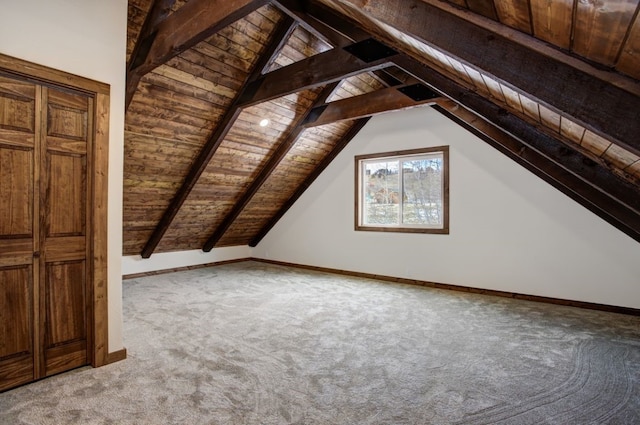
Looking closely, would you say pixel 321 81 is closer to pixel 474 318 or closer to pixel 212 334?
pixel 212 334

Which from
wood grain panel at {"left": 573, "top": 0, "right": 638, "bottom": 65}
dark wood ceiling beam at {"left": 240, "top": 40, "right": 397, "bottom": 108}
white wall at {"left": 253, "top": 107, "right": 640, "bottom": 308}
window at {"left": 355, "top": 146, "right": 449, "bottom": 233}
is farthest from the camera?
window at {"left": 355, "top": 146, "right": 449, "bottom": 233}

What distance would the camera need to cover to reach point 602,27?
2.67ft

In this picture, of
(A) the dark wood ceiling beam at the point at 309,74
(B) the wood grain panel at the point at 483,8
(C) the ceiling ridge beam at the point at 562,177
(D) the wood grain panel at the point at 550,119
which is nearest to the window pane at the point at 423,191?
(C) the ceiling ridge beam at the point at 562,177

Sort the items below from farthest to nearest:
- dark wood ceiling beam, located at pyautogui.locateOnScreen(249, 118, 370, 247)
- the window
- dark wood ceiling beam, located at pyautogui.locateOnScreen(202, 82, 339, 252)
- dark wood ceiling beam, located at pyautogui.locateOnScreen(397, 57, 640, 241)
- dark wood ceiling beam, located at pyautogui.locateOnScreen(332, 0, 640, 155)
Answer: dark wood ceiling beam, located at pyautogui.locateOnScreen(249, 118, 370, 247) < the window < dark wood ceiling beam, located at pyautogui.locateOnScreen(202, 82, 339, 252) < dark wood ceiling beam, located at pyautogui.locateOnScreen(397, 57, 640, 241) < dark wood ceiling beam, located at pyautogui.locateOnScreen(332, 0, 640, 155)

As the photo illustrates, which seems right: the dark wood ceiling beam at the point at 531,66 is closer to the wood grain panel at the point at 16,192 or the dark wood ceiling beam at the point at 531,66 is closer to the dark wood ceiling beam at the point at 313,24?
the dark wood ceiling beam at the point at 313,24

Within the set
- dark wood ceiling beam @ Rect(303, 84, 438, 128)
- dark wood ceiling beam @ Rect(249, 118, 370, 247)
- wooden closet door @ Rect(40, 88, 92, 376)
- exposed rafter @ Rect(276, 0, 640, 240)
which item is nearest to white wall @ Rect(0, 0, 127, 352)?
wooden closet door @ Rect(40, 88, 92, 376)

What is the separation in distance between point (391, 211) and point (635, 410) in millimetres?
3819

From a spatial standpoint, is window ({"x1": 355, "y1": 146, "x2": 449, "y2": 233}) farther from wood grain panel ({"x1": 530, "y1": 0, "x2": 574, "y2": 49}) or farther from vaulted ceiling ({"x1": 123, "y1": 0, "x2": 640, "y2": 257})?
wood grain panel ({"x1": 530, "y1": 0, "x2": 574, "y2": 49})

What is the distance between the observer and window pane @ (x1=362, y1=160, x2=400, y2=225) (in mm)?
5488

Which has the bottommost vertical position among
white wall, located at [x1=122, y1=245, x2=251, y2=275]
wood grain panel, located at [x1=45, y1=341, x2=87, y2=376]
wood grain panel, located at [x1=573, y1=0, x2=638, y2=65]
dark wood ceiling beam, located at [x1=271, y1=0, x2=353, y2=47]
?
wood grain panel, located at [x1=45, y1=341, x2=87, y2=376]

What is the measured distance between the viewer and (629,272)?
3.75 meters

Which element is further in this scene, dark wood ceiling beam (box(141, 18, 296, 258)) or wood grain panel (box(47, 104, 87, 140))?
dark wood ceiling beam (box(141, 18, 296, 258))

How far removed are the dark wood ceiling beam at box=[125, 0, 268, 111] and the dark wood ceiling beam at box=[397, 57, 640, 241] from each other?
1413mm

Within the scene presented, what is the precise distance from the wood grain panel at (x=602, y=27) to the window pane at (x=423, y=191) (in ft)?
13.6
